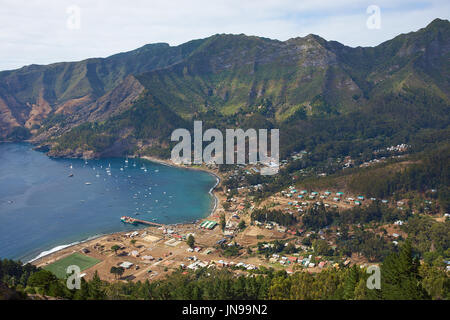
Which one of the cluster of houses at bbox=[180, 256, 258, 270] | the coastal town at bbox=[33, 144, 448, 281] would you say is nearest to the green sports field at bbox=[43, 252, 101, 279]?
the coastal town at bbox=[33, 144, 448, 281]

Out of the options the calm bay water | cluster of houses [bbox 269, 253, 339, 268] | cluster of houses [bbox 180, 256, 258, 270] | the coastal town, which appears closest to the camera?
cluster of houses [bbox 180, 256, 258, 270]

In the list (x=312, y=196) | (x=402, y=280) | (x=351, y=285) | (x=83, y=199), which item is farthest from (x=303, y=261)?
(x=83, y=199)

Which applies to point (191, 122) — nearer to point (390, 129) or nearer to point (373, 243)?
point (390, 129)

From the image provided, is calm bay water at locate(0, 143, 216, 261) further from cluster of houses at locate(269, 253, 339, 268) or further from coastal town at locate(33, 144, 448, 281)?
cluster of houses at locate(269, 253, 339, 268)

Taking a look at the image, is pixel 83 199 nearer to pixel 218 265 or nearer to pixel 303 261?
pixel 218 265

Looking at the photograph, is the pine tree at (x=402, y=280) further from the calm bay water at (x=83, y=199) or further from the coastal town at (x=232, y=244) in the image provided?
the calm bay water at (x=83, y=199)

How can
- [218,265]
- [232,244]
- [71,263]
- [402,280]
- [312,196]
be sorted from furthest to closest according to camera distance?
[312,196]
[232,244]
[71,263]
[218,265]
[402,280]
